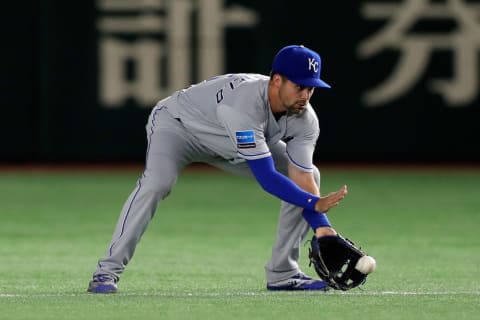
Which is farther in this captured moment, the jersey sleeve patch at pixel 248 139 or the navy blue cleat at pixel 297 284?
the navy blue cleat at pixel 297 284

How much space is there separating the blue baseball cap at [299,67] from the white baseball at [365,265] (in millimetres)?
941

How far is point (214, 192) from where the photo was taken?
568 inches

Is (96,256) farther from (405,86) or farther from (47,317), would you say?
(405,86)

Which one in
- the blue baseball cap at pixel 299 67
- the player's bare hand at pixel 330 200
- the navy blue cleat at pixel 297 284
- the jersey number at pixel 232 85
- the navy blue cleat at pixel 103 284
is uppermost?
the blue baseball cap at pixel 299 67

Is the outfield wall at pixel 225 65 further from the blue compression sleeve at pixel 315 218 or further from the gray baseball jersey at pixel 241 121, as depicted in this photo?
the blue compression sleeve at pixel 315 218

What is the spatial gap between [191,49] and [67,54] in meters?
1.50

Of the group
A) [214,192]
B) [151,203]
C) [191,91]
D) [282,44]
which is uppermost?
[191,91]

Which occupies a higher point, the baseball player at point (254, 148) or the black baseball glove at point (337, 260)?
the baseball player at point (254, 148)

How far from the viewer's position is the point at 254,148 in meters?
7.07

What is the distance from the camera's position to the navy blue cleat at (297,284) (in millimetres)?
7602

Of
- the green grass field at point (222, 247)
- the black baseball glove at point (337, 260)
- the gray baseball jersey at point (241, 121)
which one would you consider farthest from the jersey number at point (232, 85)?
the green grass field at point (222, 247)

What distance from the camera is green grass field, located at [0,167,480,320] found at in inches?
271

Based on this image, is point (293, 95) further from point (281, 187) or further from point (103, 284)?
point (103, 284)

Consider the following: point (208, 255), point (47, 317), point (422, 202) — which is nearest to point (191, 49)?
point (422, 202)
